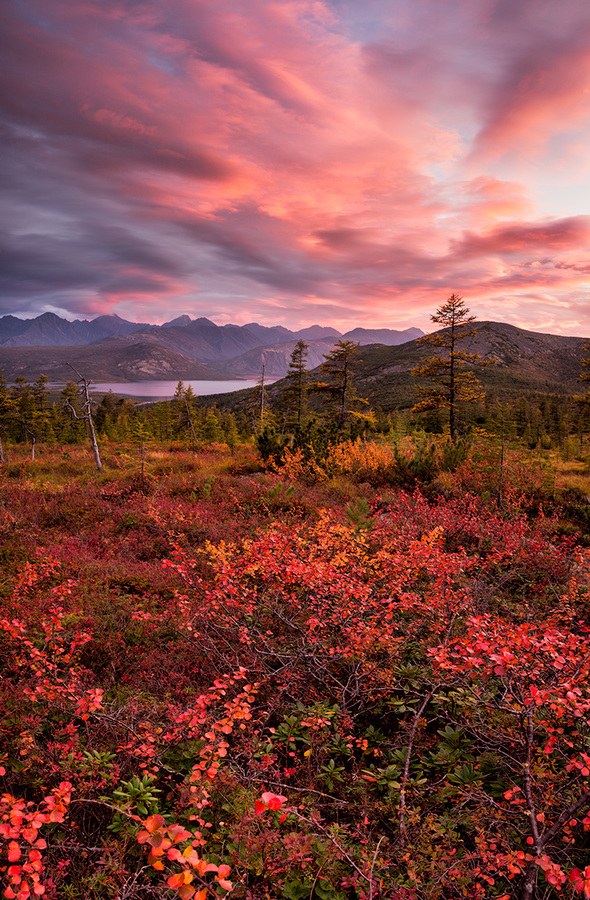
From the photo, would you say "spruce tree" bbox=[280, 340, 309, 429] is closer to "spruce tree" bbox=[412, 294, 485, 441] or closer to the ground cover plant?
"spruce tree" bbox=[412, 294, 485, 441]

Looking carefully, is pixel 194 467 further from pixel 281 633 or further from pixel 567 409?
pixel 567 409

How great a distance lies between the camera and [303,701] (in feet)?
13.9

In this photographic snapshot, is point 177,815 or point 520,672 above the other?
point 520,672

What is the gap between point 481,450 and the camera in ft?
37.6

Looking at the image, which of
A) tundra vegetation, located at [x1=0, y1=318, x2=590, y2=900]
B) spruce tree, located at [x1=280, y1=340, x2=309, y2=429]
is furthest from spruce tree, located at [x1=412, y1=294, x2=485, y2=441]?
spruce tree, located at [x1=280, y1=340, x2=309, y2=429]

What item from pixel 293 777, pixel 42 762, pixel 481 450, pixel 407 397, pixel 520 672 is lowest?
pixel 293 777

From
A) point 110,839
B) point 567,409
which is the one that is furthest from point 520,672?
point 567,409

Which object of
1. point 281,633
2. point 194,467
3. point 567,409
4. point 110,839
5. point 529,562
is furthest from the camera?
point 567,409

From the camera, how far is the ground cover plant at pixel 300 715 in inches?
99.5

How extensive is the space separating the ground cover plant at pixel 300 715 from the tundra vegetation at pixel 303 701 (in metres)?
0.03

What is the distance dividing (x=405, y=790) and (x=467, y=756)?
81 centimetres

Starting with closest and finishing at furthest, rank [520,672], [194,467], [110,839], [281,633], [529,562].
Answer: [110,839], [520,672], [281,633], [529,562], [194,467]

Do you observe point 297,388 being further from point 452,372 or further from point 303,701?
point 303,701

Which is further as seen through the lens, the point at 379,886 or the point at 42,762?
the point at 42,762
